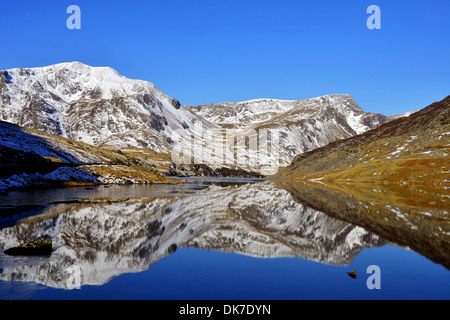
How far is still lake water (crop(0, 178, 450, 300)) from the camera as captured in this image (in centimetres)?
1862

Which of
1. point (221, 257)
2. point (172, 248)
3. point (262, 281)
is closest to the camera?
point (262, 281)

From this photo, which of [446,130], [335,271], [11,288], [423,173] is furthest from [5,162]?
[446,130]

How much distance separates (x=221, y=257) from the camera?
1067 inches

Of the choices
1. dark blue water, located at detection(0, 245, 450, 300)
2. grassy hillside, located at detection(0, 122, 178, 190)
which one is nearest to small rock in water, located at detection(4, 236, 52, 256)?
dark blue water, located at detection(0, 245, 450, 300)

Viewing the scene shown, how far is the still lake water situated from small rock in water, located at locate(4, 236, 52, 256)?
0.54 metres

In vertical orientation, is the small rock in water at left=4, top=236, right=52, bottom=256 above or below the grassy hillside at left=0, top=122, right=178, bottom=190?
below

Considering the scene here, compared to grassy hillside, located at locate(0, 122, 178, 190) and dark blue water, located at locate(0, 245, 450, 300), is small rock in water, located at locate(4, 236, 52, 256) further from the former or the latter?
grassy hillside, located at locate(0, 122, 178, 190)

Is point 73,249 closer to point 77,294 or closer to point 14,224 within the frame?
point 77,294

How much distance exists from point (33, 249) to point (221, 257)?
13.5 meters

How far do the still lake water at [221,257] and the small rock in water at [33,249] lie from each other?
0.54m

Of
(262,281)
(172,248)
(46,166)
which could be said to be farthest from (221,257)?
(46,166)
